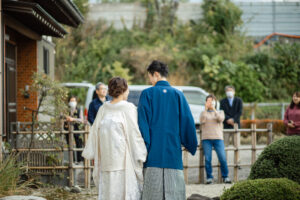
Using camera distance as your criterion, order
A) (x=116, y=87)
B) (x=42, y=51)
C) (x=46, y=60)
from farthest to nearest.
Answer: (x=46, y=60) → (x=42, y=51) → (x=116, y=87)

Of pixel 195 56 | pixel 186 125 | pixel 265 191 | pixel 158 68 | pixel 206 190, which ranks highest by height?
pixel 195 56

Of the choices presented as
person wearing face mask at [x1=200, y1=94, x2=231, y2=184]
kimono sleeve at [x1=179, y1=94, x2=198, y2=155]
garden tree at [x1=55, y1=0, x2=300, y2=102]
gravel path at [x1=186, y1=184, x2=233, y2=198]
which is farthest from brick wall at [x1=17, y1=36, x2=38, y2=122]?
garden tree at [x1=55, y1=0, x2=300, y2=102]

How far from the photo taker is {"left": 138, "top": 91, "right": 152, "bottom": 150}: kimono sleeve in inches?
190

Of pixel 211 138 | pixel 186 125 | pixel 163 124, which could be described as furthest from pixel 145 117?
pixel 211 138

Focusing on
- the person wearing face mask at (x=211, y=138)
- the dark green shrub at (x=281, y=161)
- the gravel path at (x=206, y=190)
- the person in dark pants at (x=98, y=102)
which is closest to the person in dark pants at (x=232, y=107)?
the person wearing face mask at (x=211, y=138)

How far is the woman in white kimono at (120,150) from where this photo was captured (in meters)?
4.92

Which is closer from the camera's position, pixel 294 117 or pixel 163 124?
pixel 163 124

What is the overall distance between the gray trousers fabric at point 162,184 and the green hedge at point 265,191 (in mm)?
504

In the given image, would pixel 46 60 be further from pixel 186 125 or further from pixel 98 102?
pixel 186 125

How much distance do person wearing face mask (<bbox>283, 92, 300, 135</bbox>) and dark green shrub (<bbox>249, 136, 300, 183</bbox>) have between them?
4.03 m

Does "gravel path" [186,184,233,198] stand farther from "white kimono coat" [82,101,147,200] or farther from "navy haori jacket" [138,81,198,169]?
"navy haori jacket" [138,81,198,169]

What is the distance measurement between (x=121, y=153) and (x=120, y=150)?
3cm

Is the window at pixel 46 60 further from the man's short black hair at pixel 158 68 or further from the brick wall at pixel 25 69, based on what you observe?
the man's short black hair at pixel 158 68

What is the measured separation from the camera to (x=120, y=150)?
497 cm
